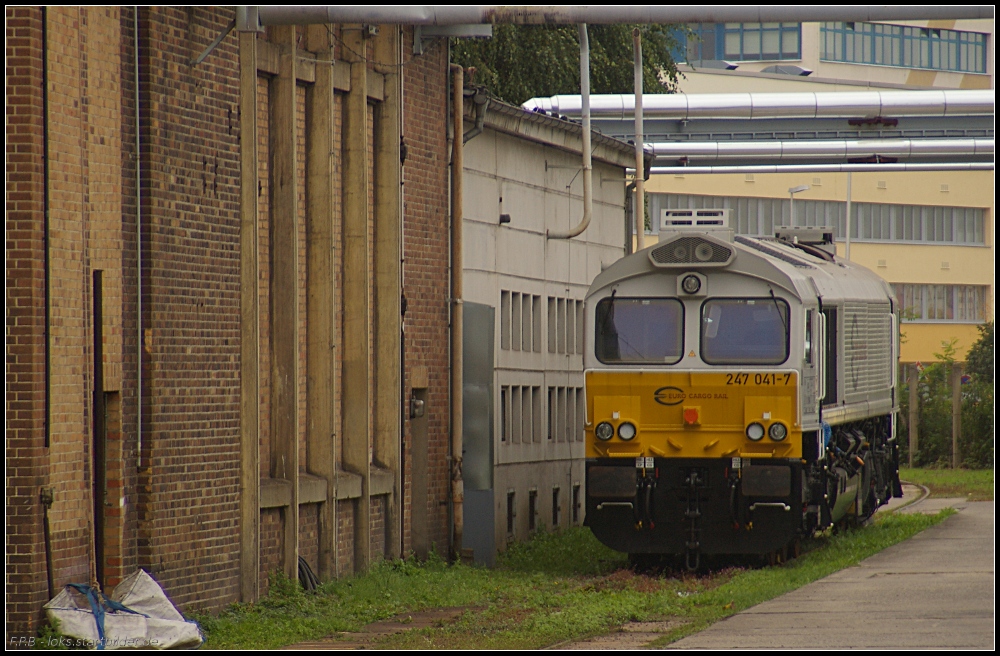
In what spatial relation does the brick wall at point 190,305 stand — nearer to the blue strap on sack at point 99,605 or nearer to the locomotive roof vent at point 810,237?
the blue strap on sack at point 99,605

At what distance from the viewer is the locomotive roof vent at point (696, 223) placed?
1747 cm

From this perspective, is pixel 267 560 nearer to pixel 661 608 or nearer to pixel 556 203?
pixel 661 608

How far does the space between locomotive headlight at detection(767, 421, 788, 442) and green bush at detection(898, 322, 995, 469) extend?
16621 millimetres

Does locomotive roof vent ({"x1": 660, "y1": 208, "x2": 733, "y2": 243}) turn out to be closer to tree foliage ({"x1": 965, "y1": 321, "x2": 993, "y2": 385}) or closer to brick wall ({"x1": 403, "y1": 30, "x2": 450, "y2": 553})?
brick wall ({"x1": 403, "y1": 30, "x2": 450, "y2": 553})

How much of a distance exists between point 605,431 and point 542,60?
49.5ft

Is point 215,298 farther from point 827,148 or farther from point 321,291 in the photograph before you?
point 827,148

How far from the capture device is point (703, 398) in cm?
1683

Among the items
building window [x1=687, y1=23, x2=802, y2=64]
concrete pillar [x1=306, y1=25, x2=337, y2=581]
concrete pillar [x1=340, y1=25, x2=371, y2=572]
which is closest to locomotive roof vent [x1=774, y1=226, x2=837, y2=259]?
concrete pillar [x1=340, y1=25, x2=371, y2=572]

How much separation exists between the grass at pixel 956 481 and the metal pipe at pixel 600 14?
15588 mm

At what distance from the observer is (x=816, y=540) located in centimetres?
2000

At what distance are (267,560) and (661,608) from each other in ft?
11.2

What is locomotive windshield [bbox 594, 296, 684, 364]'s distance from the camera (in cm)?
1716

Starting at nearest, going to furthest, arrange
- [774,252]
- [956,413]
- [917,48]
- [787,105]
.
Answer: [774,252], [787,105], [956,413], [917,48]

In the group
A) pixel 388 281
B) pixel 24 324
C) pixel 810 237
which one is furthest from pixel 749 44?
pixel 24 324
